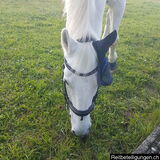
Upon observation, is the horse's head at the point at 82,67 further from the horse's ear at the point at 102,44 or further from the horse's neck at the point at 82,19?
the horse's neck at the point at 82,19

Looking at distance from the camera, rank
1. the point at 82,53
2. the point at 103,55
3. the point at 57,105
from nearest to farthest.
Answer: the point at 82,53, the point at 103,55, the point at 57,105

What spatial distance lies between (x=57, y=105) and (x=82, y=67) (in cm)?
141

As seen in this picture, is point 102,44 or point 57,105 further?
point 57,105

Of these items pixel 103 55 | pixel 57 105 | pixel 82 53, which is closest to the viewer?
pixel 82 53

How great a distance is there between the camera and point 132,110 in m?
3.19

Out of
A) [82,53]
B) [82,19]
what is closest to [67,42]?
[82,53]

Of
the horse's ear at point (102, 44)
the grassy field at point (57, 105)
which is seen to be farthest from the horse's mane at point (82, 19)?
the grassy field at point (57, 105)

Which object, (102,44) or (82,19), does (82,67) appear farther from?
(82,19)

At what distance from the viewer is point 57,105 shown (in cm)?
314

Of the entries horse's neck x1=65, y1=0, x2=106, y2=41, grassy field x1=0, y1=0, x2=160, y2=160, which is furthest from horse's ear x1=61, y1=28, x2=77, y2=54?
grassy field x1=0, y1=0, x2=160, y2=160

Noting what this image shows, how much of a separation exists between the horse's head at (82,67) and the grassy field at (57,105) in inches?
29.5

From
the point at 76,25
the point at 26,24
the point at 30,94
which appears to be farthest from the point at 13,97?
the point at 26,24

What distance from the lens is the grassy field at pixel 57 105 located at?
96.7 inches

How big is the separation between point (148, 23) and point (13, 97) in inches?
295
